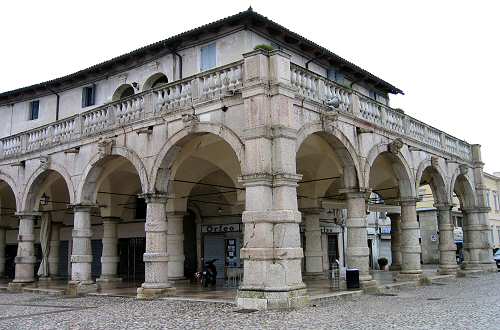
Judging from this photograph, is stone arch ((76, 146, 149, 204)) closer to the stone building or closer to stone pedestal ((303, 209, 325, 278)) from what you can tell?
the stone building

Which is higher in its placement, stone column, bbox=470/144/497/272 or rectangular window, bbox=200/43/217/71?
rectangular window, bbox=200/43/217/71

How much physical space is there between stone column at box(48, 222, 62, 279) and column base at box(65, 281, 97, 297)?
704cm

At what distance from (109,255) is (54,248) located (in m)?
4.96

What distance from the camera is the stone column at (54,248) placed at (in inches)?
906

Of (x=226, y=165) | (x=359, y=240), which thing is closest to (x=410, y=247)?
(x=359, y=240)

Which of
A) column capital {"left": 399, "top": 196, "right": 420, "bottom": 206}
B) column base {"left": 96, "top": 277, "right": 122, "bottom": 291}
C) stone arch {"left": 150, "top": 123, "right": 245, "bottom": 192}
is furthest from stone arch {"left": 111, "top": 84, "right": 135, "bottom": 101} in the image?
column capital {"left": 399, "top": 196, "right": 420, "bottom": 206}

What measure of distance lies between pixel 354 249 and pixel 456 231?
88.4 feet

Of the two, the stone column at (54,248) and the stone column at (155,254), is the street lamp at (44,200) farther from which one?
the stone column at (155,254)

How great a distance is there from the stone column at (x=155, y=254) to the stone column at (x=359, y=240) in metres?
5.19

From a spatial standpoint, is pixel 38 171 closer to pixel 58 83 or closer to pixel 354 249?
pixel 58 83

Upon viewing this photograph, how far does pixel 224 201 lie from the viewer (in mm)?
20891

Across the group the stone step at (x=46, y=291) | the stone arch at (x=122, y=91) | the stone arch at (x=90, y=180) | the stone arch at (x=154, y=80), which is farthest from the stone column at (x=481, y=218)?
the stone step at (x=46, y=291)

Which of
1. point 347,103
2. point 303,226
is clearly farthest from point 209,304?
point 303,226

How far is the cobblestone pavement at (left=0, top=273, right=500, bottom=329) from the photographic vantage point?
934 centimetres
